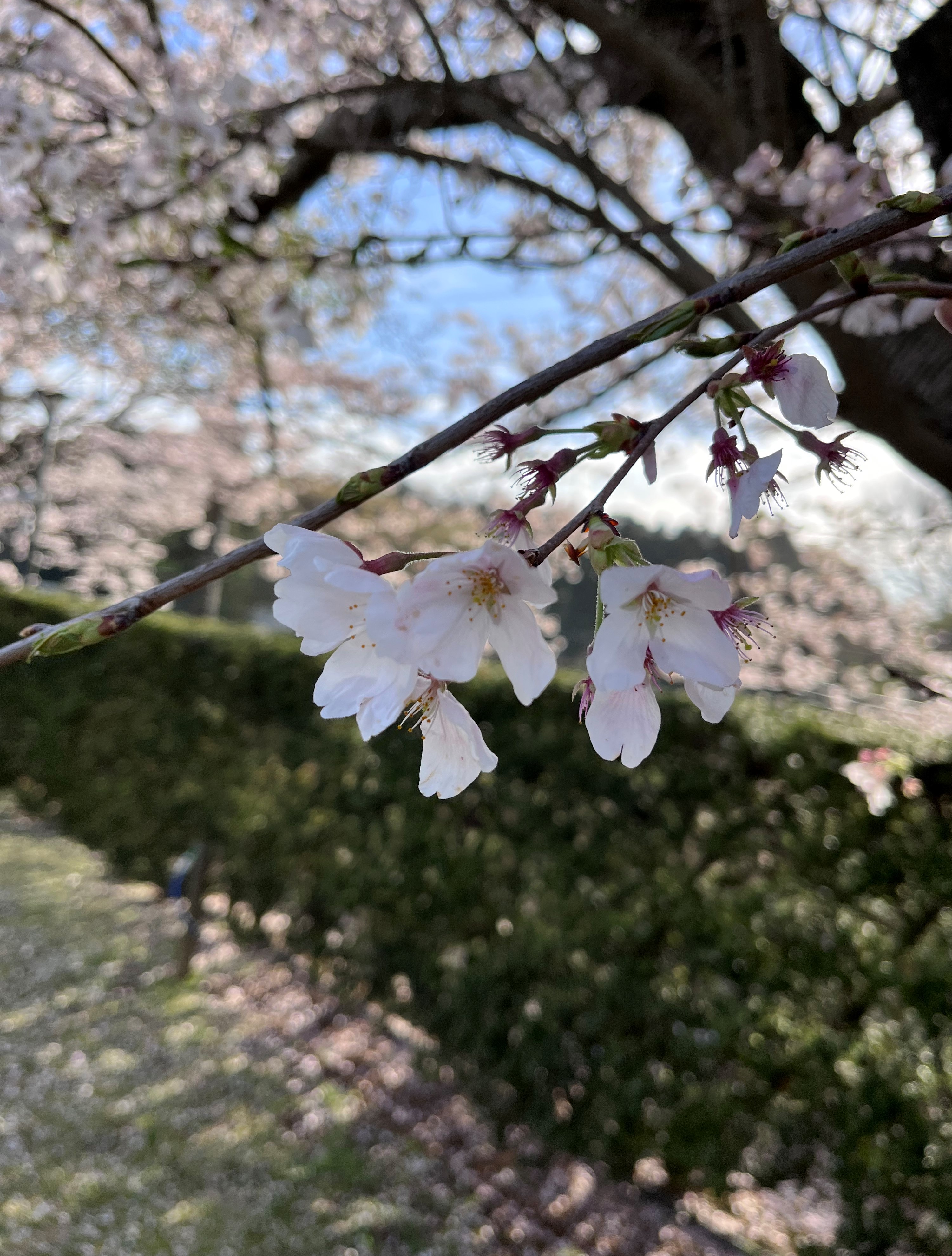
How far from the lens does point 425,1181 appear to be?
9.14 feet

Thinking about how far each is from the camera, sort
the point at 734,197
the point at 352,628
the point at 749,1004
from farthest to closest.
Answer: the point at 749,1004 < the point at 734,197 < the point at 352,628

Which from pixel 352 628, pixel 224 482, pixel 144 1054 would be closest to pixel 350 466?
pixel 224 482

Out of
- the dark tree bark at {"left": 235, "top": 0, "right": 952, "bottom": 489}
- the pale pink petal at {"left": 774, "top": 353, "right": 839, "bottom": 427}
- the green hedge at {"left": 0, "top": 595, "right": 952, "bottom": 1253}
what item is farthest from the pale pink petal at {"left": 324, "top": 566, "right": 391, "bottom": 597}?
the green hedge at {"left": 0, "top": 595, "right": 952, "bottom": 1253}

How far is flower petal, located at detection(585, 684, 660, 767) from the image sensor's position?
57 centimetres

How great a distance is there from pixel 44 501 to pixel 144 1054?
27.1 ft

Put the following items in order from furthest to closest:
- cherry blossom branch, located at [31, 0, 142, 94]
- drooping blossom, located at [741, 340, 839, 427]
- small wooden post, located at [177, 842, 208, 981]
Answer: small wooden post, located at [177, 842, 208, 981] → cherry blossom branch, located at [31, 0, 142, 94] → drooping blossom, located at [741, 340, 839, 427]

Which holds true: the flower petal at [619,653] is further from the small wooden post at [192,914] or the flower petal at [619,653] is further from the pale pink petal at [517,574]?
the small wooden post at [192,914]

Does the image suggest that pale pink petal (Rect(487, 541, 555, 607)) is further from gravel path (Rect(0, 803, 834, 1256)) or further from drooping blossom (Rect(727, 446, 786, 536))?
gravel path (Rect(0, 803, 834, 1256))

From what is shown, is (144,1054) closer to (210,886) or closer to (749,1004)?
(210,886)

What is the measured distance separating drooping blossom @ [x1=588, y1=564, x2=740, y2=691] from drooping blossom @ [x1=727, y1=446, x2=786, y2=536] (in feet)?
0.19

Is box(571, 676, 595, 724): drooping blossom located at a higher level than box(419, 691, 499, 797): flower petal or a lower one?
→ higher

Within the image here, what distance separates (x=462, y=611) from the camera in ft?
1.69

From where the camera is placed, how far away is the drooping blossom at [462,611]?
494 millimetres

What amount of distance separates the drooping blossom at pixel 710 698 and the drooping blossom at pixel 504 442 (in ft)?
0.73
